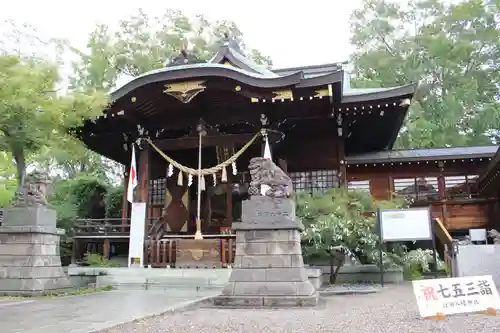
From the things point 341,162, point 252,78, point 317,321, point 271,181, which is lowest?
point 317,321

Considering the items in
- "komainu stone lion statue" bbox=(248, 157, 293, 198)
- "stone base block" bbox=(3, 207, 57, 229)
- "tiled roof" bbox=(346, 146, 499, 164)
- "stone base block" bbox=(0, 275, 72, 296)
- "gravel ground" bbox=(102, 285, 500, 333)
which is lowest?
"gravel ground" bbox=(102, 285, 500, 333)

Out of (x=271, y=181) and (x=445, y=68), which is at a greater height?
(x=445, y=68)

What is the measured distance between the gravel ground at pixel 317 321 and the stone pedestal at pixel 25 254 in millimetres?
3683

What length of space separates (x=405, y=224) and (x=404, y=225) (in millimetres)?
34

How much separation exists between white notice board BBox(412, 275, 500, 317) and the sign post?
14.6 ft

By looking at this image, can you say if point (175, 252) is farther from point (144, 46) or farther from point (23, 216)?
point (144, 46)

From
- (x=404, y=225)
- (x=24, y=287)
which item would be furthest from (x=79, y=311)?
(x=404, y=225)

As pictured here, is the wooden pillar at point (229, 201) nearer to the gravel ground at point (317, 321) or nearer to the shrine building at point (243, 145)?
the shrine building at point (243, 145)

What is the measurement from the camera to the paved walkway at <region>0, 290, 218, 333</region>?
16.3ft

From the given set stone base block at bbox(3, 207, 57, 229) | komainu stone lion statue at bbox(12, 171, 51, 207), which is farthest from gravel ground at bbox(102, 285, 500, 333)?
komainu stone lion statue at bbox(12, 171, 51, 207)

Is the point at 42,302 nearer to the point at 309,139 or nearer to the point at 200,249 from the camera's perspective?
the point at 200,249

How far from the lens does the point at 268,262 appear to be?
22.8 ft

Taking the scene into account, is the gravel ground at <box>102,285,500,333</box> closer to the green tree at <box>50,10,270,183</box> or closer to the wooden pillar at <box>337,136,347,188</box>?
the wooden pillar at <box>337,136,347,188</box>

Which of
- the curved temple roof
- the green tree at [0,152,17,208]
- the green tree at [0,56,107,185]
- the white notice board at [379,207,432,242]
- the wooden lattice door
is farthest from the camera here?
the green tree at [0,152,17,208]
